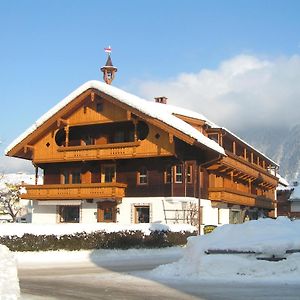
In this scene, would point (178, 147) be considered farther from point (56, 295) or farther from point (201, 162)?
point (56, 295)

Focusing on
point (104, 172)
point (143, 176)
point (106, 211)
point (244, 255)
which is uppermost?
point (104, 172)

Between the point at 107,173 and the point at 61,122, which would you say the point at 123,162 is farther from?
the point at 61,122

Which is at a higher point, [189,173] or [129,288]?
[189,173]

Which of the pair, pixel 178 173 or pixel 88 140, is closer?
pixel 178 173

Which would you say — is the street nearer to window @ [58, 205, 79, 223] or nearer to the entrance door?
the entrance door

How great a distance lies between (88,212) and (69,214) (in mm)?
2136

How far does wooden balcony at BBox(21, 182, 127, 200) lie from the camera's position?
118 ft

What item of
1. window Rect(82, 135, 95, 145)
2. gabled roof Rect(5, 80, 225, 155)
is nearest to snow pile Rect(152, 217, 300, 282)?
gabled roof Rect(5, 80, 225, 155)

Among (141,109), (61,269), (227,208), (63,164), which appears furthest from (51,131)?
(61,269)

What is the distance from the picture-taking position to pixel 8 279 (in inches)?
396

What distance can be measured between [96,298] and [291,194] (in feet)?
195

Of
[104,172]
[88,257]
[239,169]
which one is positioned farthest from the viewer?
[239,169]

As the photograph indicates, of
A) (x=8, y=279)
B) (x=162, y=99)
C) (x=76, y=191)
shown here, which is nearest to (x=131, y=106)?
(x=76, y=191)

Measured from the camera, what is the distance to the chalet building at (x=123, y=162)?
115 feet
